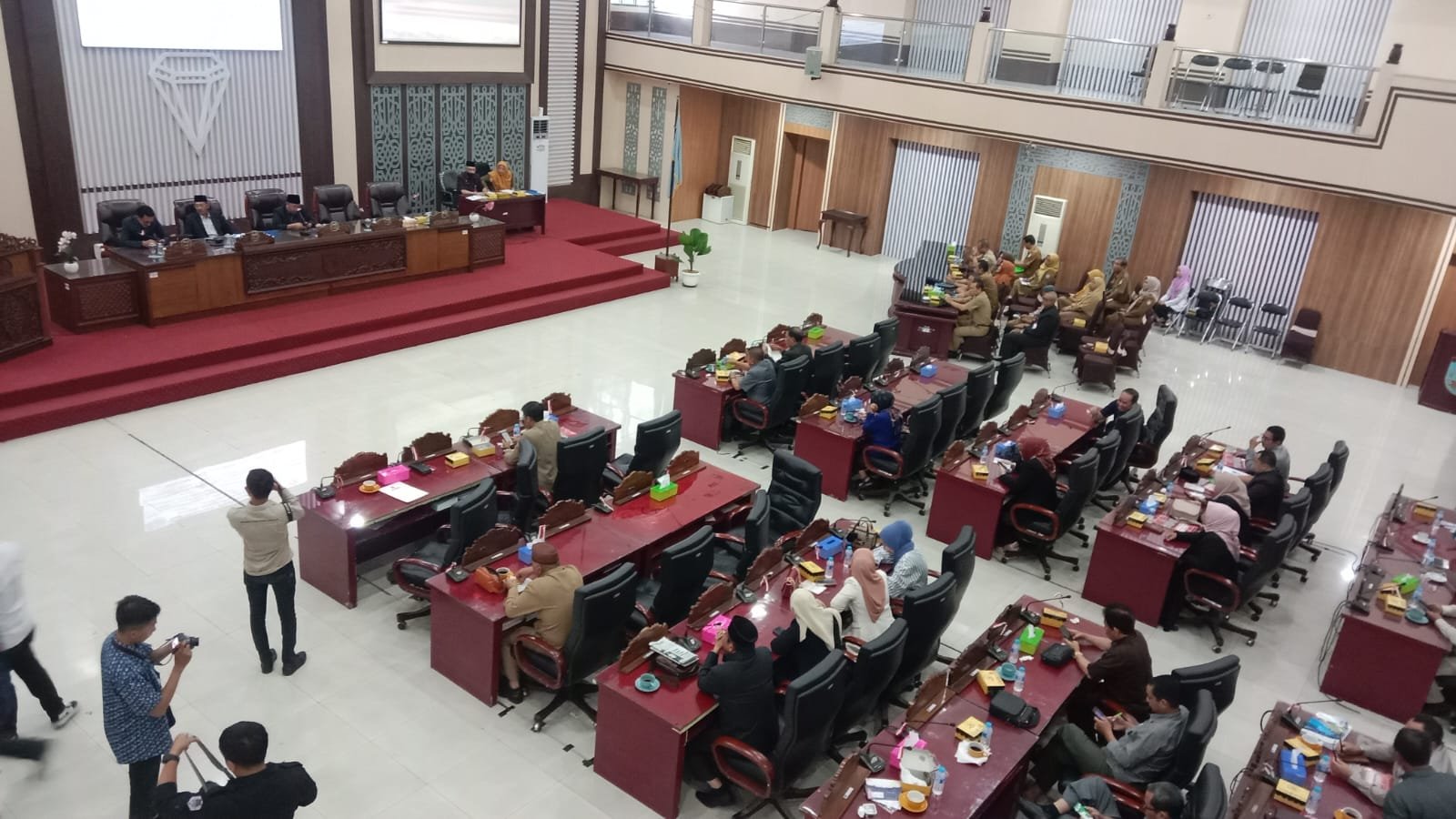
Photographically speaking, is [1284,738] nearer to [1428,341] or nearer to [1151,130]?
[1151,130]

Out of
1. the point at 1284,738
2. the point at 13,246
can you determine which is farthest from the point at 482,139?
the point at 1284,738

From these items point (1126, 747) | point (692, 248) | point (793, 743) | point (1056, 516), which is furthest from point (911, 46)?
point (793, 743)

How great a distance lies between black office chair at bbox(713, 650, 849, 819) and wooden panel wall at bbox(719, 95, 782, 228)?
17176 millimetres

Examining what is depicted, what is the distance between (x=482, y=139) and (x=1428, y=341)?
16138mm

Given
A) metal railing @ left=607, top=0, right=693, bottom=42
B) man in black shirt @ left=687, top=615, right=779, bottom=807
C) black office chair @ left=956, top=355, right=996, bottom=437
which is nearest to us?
man in black shirt @ left=687, top=615, right=779, bottom=807

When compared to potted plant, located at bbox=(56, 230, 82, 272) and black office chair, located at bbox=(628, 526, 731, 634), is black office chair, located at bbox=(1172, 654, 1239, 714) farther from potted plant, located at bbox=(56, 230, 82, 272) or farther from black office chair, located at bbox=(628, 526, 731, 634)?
potted plant, located at bbox=(56, 230, 82, 272)

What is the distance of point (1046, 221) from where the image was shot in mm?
18484

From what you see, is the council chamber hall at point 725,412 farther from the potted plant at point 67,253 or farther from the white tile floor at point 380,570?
the potted plant at point 67,253

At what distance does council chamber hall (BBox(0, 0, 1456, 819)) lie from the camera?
20.3ft

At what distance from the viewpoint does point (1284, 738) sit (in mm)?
6348

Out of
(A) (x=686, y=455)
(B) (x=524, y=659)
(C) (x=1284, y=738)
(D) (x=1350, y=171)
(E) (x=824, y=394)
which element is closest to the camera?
(C) (x=1284, y=738)

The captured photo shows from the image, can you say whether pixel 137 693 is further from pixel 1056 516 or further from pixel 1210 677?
pixel 1056 516

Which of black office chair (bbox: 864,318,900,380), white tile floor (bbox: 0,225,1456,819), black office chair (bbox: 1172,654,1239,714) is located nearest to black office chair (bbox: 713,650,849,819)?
white tile floor (bbox: 0,225,1456,819)

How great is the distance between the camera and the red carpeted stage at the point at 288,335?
34.4 ft
